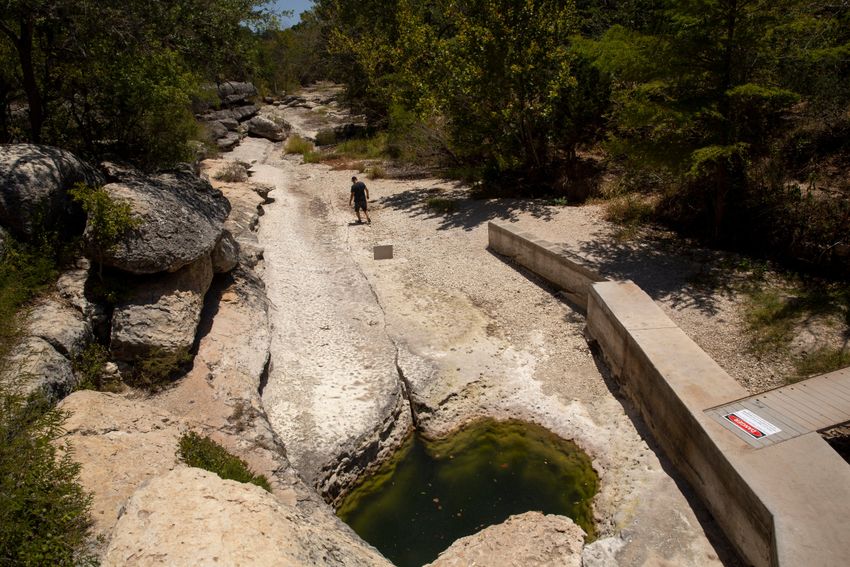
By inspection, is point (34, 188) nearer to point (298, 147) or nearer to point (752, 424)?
point (752, 424)

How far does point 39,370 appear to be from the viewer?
6254 millimetres

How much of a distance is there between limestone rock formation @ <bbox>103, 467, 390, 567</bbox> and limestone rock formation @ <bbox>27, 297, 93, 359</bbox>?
12.1 ft

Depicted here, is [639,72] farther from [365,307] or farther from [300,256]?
[300,256]

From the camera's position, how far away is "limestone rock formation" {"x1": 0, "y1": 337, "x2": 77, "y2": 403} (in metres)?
5.94

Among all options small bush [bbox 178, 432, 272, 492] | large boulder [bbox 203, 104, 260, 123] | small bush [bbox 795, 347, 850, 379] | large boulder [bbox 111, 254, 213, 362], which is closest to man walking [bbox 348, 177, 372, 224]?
large boulder [bbox 111, 254, 213, 362]

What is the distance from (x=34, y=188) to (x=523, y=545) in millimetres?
8369

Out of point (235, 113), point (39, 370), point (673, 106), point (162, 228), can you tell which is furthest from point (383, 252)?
point (235, 113)

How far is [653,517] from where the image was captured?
5.94m

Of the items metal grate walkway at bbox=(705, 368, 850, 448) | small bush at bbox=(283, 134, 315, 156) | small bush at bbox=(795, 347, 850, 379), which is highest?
small bush at bbox=(283, 134, 315, 156)

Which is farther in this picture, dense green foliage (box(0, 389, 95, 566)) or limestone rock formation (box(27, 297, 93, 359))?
limestone rock formation (box(27, 297, 93, 359))

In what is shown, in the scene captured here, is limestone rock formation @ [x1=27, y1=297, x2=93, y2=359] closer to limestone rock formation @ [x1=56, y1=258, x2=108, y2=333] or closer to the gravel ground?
limestone rock formation @ [x1=56, y1=258, x2=108, y2=333]

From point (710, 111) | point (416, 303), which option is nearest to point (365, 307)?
point (416, 303)

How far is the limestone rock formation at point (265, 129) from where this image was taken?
1300 inches

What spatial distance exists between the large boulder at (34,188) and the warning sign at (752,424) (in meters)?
9.70
